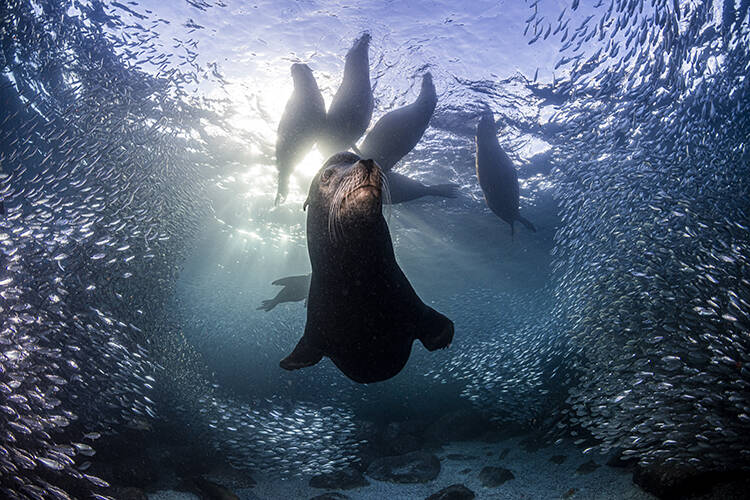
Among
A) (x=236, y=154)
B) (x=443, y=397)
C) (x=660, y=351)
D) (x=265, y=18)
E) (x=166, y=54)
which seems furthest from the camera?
(x=443, y=397)

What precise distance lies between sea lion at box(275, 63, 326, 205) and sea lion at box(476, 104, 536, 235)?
7.47 ft

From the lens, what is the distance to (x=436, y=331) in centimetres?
292

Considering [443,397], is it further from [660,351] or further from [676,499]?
[660,351]

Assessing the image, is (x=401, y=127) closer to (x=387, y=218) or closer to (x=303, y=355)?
(x=387, y=218)

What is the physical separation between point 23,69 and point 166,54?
3.39 meters

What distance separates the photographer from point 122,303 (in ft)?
23.9

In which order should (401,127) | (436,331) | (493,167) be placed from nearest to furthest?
(436,331) < (401,127) < (493,167)

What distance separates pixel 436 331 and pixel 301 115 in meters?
2.95

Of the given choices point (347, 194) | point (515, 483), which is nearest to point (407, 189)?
point (347, 194)

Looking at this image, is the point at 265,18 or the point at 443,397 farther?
the point at 443,397

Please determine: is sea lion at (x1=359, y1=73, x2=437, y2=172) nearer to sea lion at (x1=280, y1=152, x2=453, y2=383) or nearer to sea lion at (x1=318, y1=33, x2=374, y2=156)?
sea lion at (x1=318, y1=33, x2=374, y2=156)

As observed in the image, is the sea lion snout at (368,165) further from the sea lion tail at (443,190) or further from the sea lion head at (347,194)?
the sea lion tail at (443,190)

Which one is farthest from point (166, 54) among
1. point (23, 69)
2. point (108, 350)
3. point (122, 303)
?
point (108, 350)

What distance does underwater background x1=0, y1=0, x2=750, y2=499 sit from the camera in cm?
507
